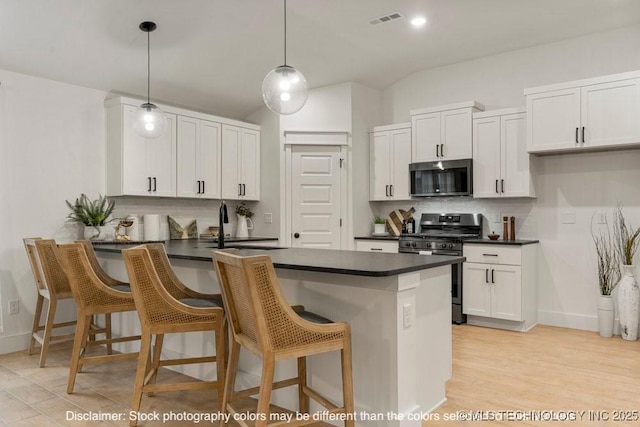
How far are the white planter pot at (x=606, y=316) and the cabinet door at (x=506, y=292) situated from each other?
72cm

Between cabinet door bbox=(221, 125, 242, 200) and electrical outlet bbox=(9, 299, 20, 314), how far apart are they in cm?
236

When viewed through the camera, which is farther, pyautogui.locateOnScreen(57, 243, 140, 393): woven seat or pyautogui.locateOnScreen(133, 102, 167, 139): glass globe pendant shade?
pyautogui.locateOnScreen(133, 102, 167, 139): glass globe pendant shade

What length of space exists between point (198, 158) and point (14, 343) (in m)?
2.55

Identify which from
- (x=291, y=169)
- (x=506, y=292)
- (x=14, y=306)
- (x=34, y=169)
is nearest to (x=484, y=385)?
(x=506, y=292)

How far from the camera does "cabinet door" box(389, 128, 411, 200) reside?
18.7ft

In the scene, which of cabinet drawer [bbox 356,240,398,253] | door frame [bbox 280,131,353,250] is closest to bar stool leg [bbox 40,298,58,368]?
door frame [bbox 280,131,353,250]

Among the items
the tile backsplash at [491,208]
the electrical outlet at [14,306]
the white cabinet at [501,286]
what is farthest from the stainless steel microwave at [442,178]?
the electrical outlet at [14,306]

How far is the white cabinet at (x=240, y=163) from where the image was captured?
5.75 m

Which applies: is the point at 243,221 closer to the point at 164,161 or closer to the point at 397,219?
the point at 164,161

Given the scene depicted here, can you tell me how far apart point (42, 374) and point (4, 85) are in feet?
8.43

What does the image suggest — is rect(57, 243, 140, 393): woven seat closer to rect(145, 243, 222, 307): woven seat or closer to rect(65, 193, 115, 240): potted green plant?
rect(145, 243, 222, 307): woven seat

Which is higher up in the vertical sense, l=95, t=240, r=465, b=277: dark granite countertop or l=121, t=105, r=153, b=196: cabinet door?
l=121, t=105, r=153, b=196: cabinet door

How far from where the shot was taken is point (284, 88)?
120 inches

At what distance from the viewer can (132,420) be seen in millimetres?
2564
